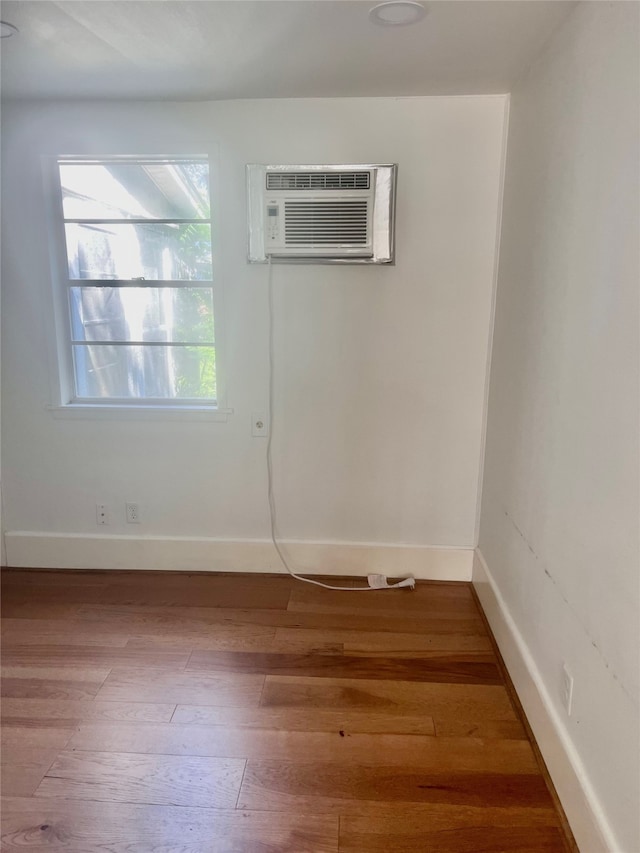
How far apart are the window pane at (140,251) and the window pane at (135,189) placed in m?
0.06

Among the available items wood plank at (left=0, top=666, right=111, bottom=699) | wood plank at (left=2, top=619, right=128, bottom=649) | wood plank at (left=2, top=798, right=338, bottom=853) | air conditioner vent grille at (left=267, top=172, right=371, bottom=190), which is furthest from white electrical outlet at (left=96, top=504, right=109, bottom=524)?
air conditioner vent grille at (left=267, top=172, right=371, bottom=190)

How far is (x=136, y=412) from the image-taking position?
267 centimetres

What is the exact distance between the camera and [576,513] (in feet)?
4.87

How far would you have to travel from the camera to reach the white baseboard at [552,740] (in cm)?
131

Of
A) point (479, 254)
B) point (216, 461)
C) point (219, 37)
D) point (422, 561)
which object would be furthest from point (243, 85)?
point (422, 561)

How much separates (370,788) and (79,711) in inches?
42.2

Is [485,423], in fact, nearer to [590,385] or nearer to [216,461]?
[590,385]

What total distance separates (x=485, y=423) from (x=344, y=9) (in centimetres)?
176

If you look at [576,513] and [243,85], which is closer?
[576,513]

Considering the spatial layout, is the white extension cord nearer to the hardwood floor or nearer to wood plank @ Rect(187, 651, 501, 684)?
the hardwood floor

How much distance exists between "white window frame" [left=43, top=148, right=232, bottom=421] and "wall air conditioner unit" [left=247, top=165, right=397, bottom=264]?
25 cm

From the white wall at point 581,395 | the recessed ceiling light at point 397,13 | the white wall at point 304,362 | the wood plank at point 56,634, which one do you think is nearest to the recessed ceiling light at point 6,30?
the white wall at point 304,362

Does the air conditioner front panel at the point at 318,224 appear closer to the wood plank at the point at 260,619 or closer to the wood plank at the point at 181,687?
the wood plank at the point at 260,619

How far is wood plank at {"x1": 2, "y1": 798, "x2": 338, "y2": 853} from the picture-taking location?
1.40 metres
